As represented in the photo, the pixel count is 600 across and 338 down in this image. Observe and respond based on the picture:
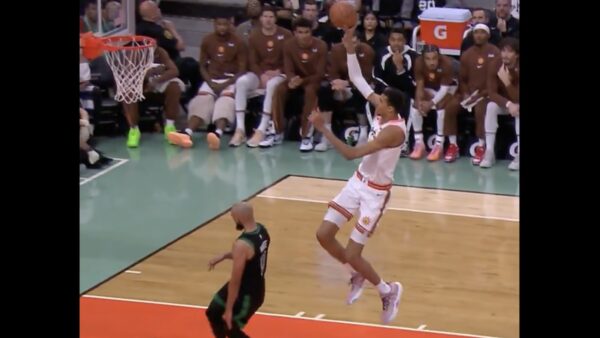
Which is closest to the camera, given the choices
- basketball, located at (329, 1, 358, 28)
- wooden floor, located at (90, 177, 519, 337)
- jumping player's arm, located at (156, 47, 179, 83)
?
wooden floor, located at (90, 177, 519, 337)

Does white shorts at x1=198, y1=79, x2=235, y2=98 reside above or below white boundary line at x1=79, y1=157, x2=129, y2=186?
above

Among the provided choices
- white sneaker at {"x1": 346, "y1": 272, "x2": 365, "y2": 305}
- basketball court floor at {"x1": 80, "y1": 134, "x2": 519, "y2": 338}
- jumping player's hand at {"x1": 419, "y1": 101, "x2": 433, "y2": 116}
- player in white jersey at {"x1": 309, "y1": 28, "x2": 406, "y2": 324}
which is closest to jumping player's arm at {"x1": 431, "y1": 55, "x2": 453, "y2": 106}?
jumping player's hand at {"x1": 419, "y1": 101, "x2": 433, "y2": 116}

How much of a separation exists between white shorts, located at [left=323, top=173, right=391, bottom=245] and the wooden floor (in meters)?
0.77

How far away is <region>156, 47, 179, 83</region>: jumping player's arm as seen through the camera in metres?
13.8

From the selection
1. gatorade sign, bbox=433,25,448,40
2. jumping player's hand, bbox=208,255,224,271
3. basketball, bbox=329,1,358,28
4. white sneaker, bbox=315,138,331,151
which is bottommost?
white sneaker, bbox=315,138,331,151

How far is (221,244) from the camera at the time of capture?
1017cm

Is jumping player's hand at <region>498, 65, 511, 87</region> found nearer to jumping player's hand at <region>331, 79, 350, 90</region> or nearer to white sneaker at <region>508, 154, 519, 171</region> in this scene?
white sneaker at <region>508, 154, 519, 171</region>

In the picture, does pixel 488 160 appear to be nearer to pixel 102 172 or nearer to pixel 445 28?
pixel 445 28

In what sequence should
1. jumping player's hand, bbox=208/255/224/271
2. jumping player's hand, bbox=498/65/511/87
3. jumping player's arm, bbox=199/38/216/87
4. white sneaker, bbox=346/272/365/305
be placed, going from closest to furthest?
jumping player's hand, bbox=208/255/224/271
white sneaker, bbox=346/272/365/305
jumping player's hand, bbox=498/65/511/87
jumping player's arm, bbox=199/38/216/87

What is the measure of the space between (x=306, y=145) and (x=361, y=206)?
557cm

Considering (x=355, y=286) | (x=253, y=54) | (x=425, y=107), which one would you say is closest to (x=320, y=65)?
(x=253, y=54)

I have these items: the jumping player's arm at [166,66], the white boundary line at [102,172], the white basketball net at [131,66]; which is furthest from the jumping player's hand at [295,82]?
the white boundary line at [102,172]

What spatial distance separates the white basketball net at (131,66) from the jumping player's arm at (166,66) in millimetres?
906
